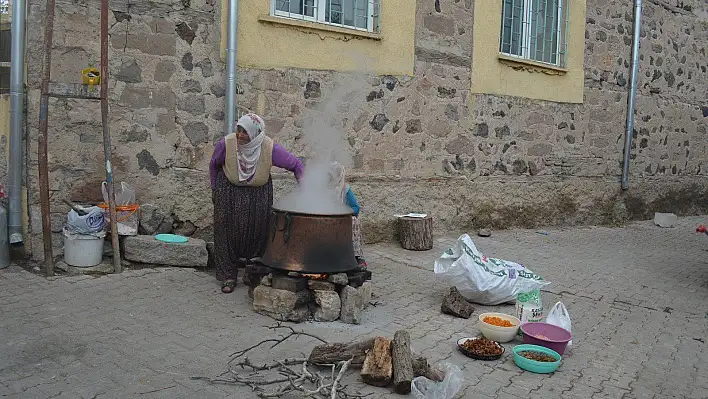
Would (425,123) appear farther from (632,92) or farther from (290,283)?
(632,92)

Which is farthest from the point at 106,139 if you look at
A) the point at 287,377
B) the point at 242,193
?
the point at 287,377

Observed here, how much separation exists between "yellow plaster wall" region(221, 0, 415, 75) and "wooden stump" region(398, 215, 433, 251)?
1791 mm

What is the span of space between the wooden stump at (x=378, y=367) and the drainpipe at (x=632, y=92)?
26.4 ft

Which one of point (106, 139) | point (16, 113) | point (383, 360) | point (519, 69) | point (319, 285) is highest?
point (519, 69)

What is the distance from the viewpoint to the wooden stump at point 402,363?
11.1 ft

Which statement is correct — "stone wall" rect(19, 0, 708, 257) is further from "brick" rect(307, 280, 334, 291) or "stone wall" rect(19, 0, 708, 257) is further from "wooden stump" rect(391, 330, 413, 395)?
"wooden stump" rect(391, 330, 413, 395)

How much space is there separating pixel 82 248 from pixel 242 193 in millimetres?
1470

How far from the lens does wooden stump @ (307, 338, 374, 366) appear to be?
3674 millimetres

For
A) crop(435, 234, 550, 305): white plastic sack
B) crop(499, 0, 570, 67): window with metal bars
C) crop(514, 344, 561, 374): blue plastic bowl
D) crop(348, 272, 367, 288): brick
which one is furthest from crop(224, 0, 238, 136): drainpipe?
crop(499, 0, 570, 67): window with metal bars

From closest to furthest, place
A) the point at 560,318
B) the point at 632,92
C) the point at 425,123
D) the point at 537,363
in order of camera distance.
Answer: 1. the point at 537,363
2. the point at 560,318
3. the point at 425,123
4. the point at 632,92

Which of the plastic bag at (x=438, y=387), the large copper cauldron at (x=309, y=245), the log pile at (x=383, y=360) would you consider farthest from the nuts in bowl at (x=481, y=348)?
the large copper cauldron at (x=309, y=245)

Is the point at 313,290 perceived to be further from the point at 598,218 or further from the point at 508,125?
the point at 598,218

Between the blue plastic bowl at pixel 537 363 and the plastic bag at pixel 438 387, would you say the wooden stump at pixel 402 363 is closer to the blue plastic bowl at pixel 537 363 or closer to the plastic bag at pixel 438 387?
the plastic bag at pixel 438 387

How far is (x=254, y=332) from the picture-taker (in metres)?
4.27
